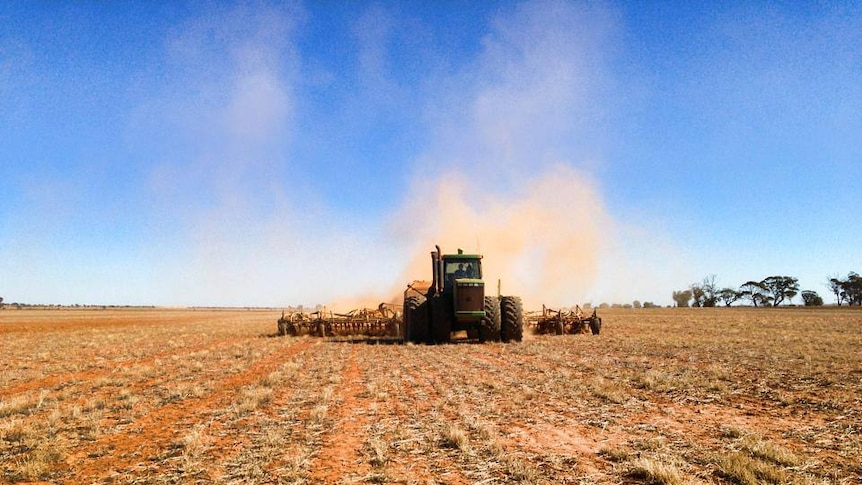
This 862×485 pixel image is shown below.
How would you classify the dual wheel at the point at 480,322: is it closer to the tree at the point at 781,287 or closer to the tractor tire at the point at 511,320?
the tractor tire at the point at 511,320

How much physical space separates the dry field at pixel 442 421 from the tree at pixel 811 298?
4389 inches

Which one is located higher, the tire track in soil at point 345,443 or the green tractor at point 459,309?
the green tractor at point 459,309

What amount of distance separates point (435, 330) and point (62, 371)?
1159cm

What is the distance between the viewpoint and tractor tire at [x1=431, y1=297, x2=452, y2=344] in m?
18.4

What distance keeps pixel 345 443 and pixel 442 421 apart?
1530 millimetres

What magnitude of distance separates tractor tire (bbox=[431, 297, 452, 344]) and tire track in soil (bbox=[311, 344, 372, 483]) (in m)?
8.79

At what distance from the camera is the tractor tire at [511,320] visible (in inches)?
735

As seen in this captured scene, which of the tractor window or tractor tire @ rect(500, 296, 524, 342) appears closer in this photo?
tractor tire @ rect(500, 296, 524, 342)

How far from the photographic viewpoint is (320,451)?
231 inches

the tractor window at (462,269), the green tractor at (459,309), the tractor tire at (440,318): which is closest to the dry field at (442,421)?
the green tractor at (459,309)

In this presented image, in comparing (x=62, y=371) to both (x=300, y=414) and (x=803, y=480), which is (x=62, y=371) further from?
(x=803, y=480)

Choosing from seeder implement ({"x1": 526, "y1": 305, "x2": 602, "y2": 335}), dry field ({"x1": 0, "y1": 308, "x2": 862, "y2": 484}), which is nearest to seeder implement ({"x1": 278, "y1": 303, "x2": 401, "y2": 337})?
seeder implement ({"x1": 526, "y1": 305, "x2": 602, "y2": 335})

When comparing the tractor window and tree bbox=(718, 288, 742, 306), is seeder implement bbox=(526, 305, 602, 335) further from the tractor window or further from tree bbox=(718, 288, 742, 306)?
tree bbox=(718, 288, 742, 306)

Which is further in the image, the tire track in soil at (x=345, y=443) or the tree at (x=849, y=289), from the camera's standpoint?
the tree at (x=849, y=289)
